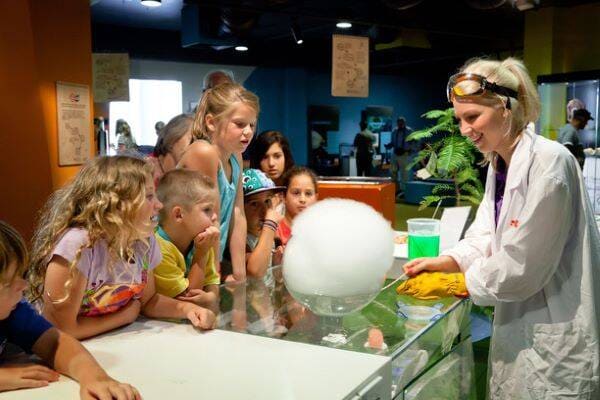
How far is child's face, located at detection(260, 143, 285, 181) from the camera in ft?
10.3

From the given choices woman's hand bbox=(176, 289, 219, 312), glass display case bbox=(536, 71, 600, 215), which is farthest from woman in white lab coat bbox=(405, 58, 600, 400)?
glass display case bbox=(536, 71, 600, 215)

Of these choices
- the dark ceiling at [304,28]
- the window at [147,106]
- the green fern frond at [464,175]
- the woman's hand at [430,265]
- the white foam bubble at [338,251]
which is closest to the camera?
the white foam bubble at [338,251]

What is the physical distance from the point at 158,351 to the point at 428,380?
2.35 feet

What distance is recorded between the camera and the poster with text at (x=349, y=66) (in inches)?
152

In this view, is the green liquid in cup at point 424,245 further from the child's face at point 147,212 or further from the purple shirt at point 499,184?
the child's face at point 147,212

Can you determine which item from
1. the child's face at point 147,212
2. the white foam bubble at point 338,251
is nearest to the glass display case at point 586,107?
the white foam bubble at point 338,251

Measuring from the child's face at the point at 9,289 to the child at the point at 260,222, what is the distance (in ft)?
3.97

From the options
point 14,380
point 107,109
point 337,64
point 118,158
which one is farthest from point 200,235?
point 107,109

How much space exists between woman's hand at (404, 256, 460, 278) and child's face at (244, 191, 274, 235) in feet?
3.12

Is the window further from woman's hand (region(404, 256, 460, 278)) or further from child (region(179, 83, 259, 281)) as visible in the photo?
woman's hand (region(404, 256, 460, 278))

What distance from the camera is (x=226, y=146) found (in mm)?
2316

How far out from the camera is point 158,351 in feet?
4.50

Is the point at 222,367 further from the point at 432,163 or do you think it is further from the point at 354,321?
the point at 432,163

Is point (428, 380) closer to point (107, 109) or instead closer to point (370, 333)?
point (370, 333)
